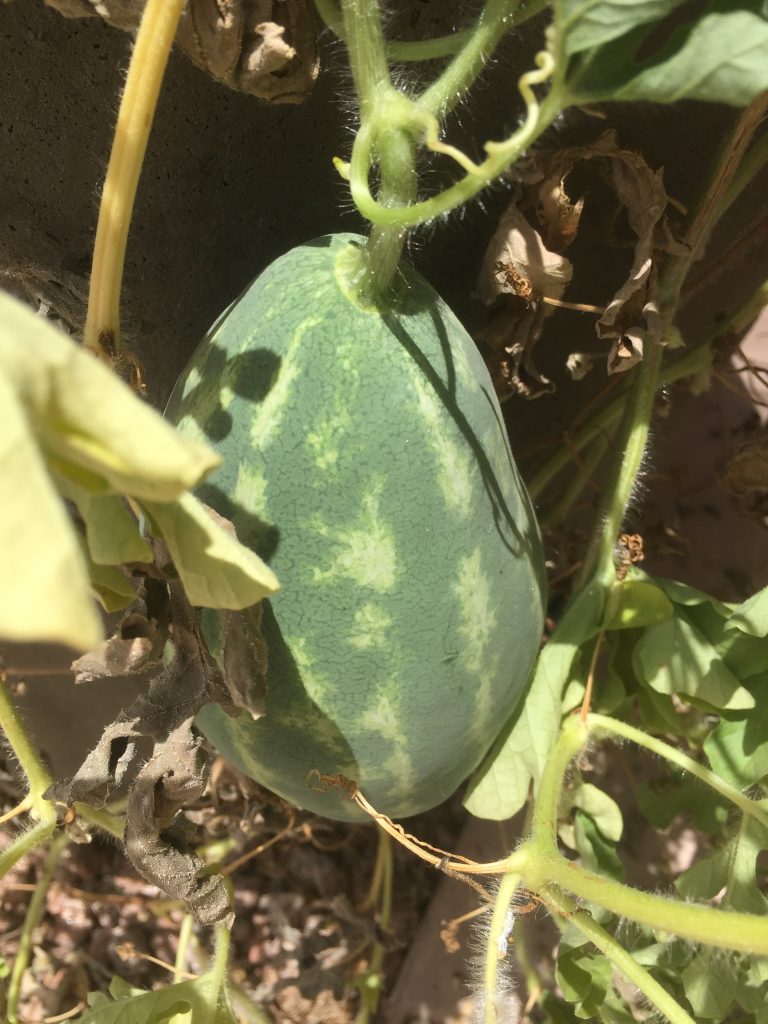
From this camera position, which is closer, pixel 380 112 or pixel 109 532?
pixel 109 532

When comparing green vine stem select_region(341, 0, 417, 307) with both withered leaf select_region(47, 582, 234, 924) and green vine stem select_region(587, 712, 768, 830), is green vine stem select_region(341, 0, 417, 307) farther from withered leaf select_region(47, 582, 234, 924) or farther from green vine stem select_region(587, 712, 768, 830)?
green vine stem select_region(587, 712, 768, 830)

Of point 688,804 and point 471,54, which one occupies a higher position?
point 471,54

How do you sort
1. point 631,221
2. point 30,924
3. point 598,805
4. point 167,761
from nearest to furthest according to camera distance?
1. point 167,761
2. point 631,221
3. point 598,805
4. point 30,924

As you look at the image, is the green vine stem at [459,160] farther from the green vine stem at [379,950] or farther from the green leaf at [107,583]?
the green vine stem at [379,950]

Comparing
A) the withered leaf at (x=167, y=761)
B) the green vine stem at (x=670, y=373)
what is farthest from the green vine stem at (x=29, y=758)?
the green vine stem at (x=670, y=373)

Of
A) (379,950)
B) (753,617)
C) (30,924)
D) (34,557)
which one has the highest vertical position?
(34,557)

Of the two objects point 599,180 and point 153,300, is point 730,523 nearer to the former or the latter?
point 599,180

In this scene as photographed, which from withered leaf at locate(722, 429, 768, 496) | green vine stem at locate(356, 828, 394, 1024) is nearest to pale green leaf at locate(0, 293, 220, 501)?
withered leaf at locate(722, 429, 768, 496)

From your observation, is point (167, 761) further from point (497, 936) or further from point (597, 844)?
point (597, 844)

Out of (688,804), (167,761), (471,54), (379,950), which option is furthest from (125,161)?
(379,950)
